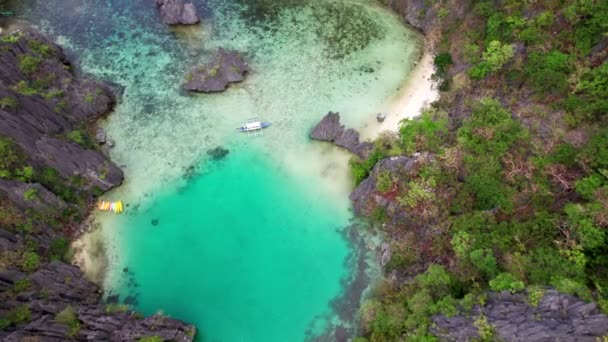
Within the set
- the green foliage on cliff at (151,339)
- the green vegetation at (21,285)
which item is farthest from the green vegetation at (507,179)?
the green vegetation at (21,285)

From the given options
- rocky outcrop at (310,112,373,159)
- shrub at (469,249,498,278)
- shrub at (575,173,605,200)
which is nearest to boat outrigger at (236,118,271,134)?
rocky outcrop at (310,112,373,159)

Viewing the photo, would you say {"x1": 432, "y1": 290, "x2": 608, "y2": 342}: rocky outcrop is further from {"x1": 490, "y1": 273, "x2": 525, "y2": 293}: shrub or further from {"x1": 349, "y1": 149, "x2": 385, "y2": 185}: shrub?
{"x1": 349, "y1": 149, "x2": 385, "y2": 185}: shrub

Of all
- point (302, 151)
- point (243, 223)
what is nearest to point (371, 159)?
point (302, 151)

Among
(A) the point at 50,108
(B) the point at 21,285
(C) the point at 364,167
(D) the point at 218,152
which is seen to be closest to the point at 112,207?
(B) the point at 21,285

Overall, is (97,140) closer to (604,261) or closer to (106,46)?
(106,46)

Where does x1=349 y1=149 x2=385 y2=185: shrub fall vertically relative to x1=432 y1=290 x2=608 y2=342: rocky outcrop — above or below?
above

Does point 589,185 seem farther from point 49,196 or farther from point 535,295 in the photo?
point 49,196
